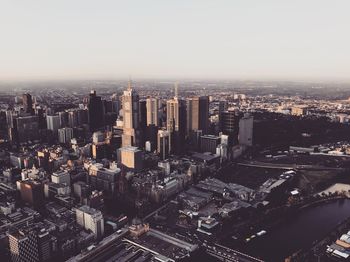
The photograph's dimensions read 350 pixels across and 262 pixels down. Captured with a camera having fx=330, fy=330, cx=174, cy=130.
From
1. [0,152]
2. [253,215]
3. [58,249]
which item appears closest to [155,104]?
[0,152]

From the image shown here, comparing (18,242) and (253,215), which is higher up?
(18,242)

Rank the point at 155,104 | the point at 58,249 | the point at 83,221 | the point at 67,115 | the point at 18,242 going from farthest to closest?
the point at 67,115 → the point at 155,104 → the point at 83,221 → the point at 58,249 → the point at 18,242

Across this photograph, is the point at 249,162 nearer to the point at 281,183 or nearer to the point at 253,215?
the point at 281,183

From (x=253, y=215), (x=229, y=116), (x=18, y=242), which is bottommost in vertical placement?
(x=253, y=215)

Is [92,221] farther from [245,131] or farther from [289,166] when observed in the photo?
[245,131]

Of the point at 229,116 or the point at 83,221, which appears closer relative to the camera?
the point at 83,221

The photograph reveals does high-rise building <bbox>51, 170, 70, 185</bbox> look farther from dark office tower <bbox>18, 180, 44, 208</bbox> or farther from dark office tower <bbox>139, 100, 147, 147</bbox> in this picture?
dark office tower <bbox>139, 100, 147, 147</bbox>

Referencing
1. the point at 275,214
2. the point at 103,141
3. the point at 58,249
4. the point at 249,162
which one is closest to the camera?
the point at 58,249
